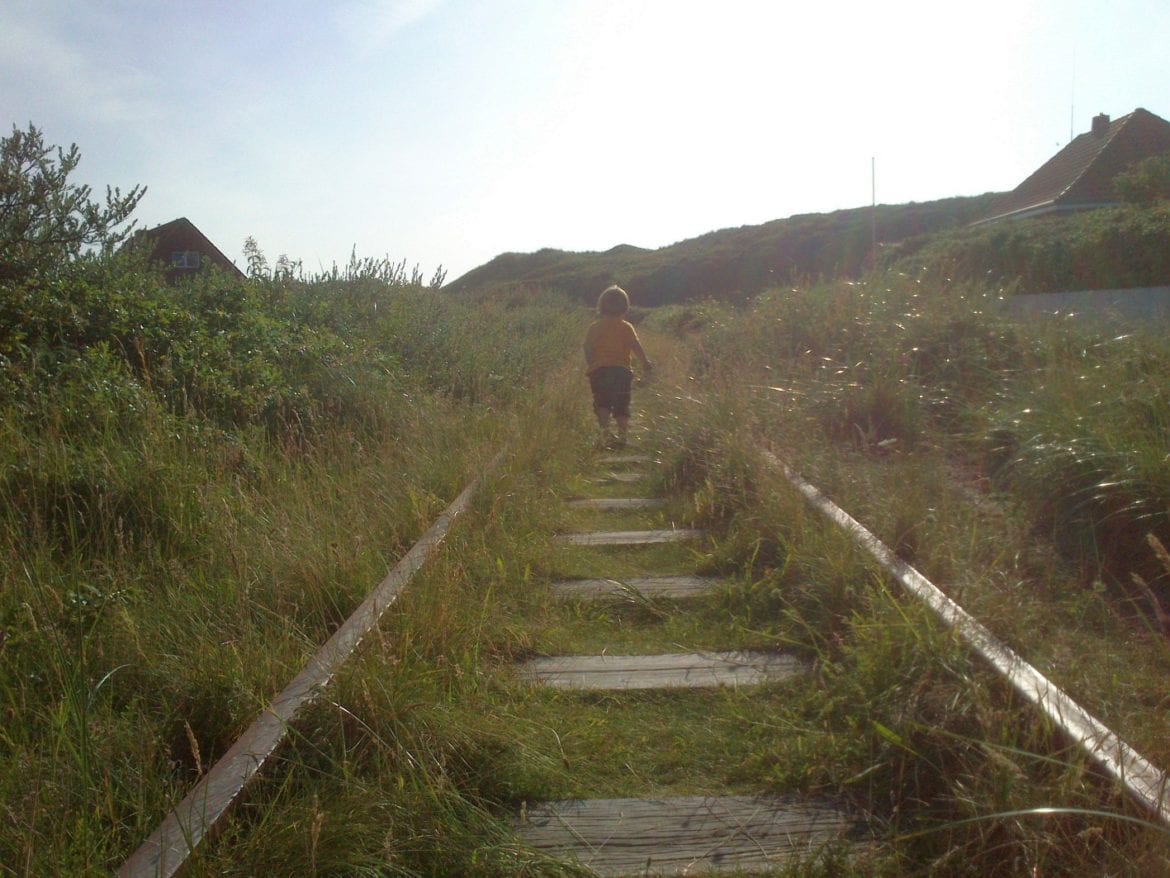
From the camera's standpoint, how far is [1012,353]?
8906 millimetres

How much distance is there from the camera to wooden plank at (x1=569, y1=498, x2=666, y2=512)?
A: 7055 millimetres

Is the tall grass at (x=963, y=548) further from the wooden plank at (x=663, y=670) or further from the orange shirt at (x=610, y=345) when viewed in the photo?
the orange shirt at (x=610, y=345)

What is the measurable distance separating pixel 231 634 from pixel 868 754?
2.29m

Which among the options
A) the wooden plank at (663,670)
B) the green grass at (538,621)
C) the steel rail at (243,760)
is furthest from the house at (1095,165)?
the steel rail at (243,760)

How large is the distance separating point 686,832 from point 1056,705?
111cm

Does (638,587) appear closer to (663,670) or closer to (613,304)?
(663,670)

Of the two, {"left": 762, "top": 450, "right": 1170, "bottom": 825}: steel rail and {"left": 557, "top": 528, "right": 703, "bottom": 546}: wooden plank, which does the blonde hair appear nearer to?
{"left": 557, "top": 528, "right": 703, "bottom": 546}: wooden plank

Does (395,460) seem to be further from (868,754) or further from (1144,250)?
(1144,250)

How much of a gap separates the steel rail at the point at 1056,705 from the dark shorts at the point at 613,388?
5843 mm

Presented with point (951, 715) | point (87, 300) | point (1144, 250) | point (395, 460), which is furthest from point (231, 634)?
point (1144, 250)

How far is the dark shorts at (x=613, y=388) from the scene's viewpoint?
10.1 m

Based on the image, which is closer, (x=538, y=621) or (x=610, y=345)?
(x=538, y=621)

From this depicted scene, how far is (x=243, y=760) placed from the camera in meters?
2.75

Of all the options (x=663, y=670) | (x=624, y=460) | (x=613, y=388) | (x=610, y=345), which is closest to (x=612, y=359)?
(x=610, y=345)
